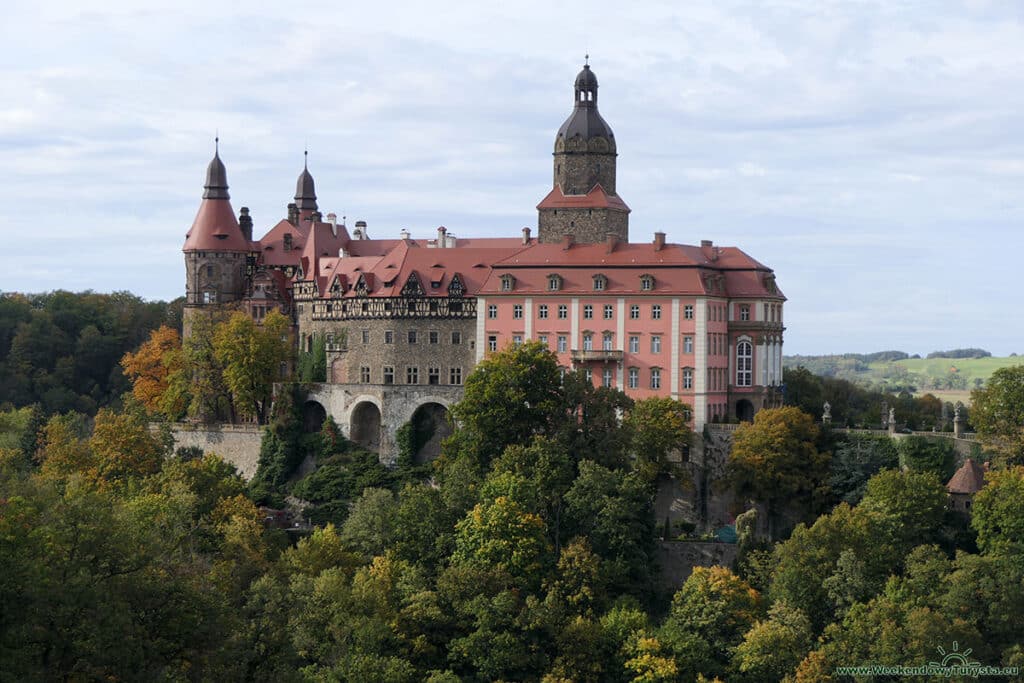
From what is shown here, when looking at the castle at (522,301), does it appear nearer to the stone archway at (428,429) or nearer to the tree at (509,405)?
the stone archway at (428,429)

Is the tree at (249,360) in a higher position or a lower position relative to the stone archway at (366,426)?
higher

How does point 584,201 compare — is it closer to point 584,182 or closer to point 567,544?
point 584,182

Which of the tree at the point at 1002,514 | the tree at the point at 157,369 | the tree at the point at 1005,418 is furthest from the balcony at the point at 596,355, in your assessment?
the tree at the point at 157,369

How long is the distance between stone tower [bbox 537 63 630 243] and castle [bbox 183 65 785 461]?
63mm

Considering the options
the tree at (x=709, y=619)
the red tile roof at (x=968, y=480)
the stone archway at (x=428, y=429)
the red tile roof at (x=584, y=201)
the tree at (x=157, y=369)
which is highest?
the red tile roof at (x=584, y=201)

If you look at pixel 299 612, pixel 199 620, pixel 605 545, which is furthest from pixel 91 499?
pixel 605 545

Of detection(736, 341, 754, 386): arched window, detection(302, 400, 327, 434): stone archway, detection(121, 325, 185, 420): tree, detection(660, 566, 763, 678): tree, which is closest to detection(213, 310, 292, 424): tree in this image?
detection(302, 400, 327, 434): stone archway

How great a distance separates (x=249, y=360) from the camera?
79125mm

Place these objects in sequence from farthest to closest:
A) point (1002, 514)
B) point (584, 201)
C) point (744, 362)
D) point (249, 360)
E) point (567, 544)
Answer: point (249, 360) < point (584, 201) < point (744, 362) < point (567, 544) < point (1002, 514)

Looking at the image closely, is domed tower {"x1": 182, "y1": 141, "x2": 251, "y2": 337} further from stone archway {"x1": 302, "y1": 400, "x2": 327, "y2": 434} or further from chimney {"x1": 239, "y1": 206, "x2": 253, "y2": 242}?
stone archway {"x1": 302, "y1": 400, "x2": 327, "y2": 434}

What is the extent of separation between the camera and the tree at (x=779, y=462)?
2618 inches

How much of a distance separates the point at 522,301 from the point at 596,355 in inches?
173

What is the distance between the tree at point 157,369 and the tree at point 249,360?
3.80 metres

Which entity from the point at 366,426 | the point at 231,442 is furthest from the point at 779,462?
the point at 231,442
